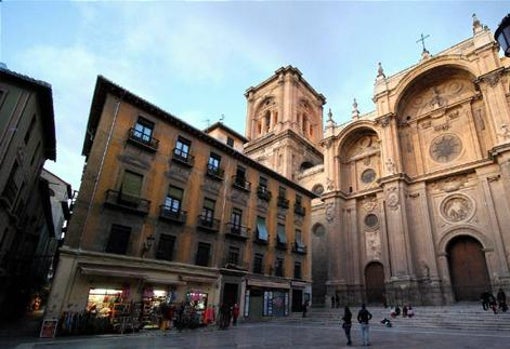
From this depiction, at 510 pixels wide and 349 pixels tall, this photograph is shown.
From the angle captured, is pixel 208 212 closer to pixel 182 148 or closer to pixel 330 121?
pixel 182 148

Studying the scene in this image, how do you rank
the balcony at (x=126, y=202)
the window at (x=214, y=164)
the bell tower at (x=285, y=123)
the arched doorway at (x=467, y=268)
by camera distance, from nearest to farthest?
the balcony at (x=126, y=202) → the window at (x=214, y=164) → the arched doorway at (x=467, y=268) → the bell tower at (x=285, y=123)

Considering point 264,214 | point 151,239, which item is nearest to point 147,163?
point 151,239

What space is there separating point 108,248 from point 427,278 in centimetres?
2232

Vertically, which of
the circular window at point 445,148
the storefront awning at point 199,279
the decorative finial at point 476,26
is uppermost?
the decorative finial at point 476,26

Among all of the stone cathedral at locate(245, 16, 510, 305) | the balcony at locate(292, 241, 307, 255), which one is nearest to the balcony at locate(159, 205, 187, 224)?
the balcony at locate(292, 241, 307, 255)

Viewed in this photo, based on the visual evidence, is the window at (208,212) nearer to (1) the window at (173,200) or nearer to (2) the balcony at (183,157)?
(1) the window at (173,200)

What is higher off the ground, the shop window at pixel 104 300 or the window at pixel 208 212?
the window at pixel 208 212

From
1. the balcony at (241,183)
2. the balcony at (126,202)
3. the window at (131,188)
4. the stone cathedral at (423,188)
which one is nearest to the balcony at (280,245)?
the balcony at (241,183)

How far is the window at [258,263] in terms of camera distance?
861 inches

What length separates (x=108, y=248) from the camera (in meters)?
14.9

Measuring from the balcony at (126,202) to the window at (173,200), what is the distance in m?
1.29

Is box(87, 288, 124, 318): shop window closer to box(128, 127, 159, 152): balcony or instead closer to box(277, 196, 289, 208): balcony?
box(128, 127, 159, 152): balcony

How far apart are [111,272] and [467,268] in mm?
24253

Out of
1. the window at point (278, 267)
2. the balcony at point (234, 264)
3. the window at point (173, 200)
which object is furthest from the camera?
the window at point (278, 267)
